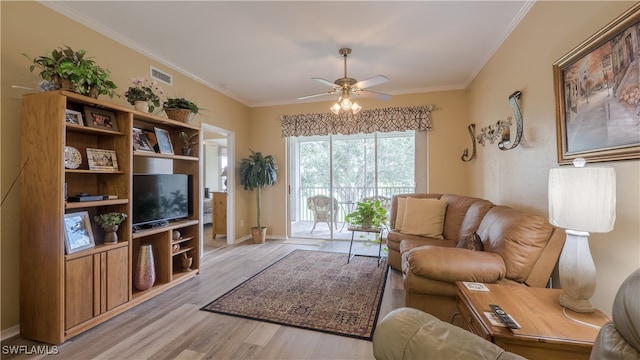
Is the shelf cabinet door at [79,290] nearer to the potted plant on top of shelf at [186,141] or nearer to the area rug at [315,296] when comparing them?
the area rug at [315,296]

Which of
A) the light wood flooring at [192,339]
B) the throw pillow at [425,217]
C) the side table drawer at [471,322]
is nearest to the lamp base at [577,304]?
the side table drawer at [471,322]

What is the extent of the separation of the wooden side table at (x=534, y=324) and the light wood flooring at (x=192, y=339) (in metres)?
0.87

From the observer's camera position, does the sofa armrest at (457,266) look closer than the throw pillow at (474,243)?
Yes

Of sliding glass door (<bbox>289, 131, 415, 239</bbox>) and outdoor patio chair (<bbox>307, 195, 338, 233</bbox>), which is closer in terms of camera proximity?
sliding glass door (<bbox>289, 131, 415, 239</bbox>)

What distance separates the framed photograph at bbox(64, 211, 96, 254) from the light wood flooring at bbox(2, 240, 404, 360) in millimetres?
679

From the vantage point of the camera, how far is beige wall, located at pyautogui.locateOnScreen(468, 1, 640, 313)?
4.49 feet

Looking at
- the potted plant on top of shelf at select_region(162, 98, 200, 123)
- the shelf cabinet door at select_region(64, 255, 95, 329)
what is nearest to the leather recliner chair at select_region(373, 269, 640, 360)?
the shelf cabinet door at select_region(64, 255, 95, 329)

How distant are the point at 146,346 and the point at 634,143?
3172 mm

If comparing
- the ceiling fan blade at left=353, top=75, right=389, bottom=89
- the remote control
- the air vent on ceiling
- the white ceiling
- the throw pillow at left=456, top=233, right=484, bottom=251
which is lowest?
the remote control

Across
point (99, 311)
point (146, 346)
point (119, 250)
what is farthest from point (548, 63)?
point (99, 311)

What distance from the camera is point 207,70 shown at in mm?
3654

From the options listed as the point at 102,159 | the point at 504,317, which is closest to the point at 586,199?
the point at 504,317

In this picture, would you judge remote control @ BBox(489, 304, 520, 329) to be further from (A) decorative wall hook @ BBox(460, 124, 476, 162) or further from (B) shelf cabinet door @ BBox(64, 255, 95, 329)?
(A) decorative wall hook @ BBox(460, 124, 476, 162)

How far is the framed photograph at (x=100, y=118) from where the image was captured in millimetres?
2204
